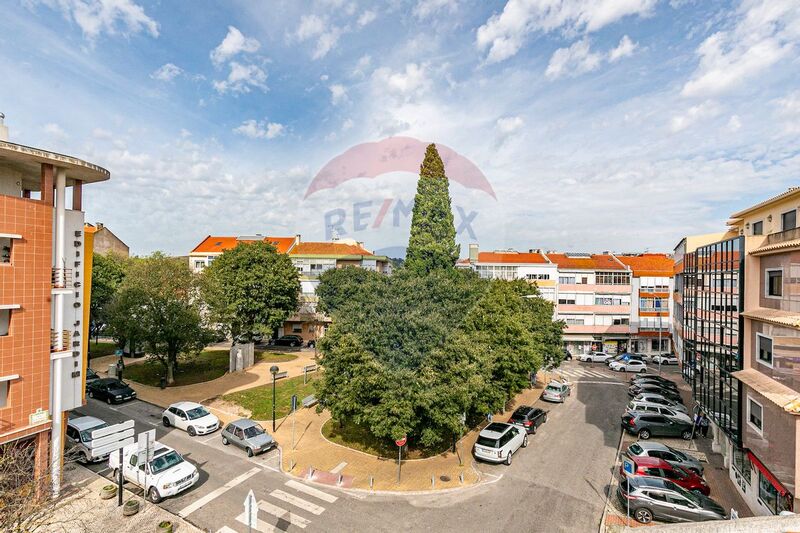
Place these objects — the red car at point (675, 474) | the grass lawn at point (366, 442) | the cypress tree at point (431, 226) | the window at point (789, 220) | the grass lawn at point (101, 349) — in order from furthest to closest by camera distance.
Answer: the grass lawn at point (101, 349), the cypress tree at point (431, 226), the grass lawn at point (366, 442), the red car at point (675, 474), the window at point (789, 220)

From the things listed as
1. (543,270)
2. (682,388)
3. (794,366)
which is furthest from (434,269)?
(794,366)

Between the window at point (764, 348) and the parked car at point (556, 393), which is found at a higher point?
the window at point (764, 348)

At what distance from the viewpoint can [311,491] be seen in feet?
58.0

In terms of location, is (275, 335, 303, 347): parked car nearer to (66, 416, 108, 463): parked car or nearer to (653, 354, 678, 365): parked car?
(66, 416, 108, 463): parked car

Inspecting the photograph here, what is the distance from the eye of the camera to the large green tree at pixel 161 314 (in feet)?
99.7

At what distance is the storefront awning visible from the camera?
14131 mm

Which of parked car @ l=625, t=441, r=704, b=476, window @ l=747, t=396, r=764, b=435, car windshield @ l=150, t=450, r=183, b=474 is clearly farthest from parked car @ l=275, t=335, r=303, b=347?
window @ l=747, t=396, r=764, b=435

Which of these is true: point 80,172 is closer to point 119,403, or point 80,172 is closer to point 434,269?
point 119,403

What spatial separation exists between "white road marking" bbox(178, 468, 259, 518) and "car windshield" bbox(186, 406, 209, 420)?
6.44 m


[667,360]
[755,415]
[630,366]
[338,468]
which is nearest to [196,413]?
[338,468]

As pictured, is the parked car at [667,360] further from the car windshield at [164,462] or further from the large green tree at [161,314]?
the car windshield at [164,462]

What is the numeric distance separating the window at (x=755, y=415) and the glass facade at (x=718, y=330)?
0.93 meters

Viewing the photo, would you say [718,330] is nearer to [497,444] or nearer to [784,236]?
[784,236]

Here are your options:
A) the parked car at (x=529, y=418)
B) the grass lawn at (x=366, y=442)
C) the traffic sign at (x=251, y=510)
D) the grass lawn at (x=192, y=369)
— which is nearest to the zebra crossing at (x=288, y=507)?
the traffic sign at (x=251, y=510)
